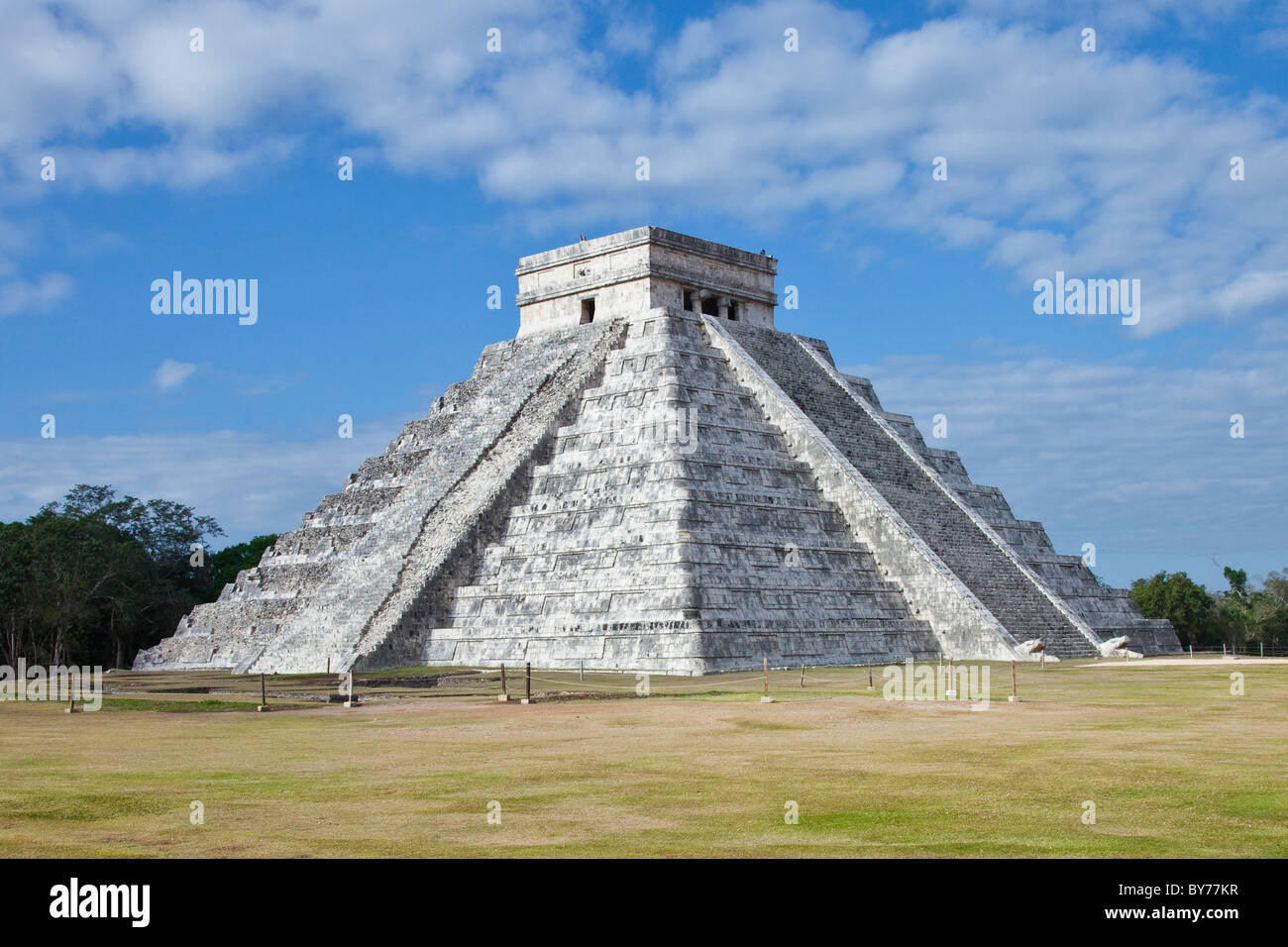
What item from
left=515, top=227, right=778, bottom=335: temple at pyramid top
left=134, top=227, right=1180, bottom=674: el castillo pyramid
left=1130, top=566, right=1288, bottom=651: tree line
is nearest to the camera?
left=134, top=227, right=1180, bottom=674: el castillo pyramid

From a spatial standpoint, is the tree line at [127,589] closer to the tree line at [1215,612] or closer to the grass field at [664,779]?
the tree line at [1215,612]

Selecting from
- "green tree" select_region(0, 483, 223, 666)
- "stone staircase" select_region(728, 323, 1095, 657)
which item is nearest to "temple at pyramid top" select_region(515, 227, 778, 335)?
"stone staircase" select_region(728, 323, 1095, 657)

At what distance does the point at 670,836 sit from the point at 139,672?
1151 inches

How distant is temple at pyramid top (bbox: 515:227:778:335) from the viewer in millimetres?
34969

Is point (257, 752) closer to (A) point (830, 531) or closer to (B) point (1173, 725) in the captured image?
(B) point (1173, 725)

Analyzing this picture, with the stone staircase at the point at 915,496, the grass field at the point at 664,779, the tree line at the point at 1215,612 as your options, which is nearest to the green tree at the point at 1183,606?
the tree line at the point at 1215,612

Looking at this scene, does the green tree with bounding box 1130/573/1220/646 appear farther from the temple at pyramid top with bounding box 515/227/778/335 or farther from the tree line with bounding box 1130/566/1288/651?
the temple at pyramid top with bounding box 515/227/778/335

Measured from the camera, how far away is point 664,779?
35.1 feet

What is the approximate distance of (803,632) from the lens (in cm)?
2648

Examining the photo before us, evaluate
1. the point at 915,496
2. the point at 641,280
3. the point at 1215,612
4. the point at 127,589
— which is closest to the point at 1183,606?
the point at 1215,612

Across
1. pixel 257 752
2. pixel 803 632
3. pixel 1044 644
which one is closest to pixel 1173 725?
pixel 257 752

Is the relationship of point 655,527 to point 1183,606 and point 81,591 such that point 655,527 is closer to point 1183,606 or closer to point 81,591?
point 81,591

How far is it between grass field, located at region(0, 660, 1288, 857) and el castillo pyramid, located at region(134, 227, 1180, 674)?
315 inches
